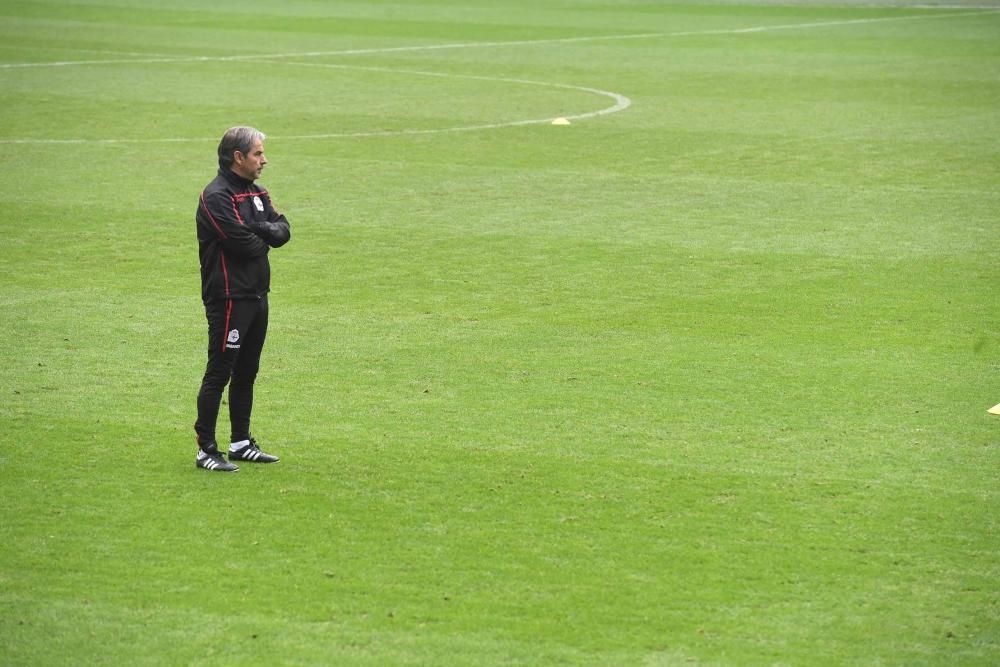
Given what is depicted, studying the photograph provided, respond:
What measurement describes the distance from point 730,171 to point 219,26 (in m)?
25.5

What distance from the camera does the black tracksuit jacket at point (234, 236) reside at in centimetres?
882

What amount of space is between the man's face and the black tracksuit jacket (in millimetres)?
58

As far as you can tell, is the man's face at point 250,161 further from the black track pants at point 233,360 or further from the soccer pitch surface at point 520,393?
the soccer pitch surface at point 520,393

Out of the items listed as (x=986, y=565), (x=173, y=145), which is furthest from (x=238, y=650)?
(x=173, y=145)

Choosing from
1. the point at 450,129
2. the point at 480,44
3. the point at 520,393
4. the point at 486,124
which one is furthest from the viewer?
the point at 480,44

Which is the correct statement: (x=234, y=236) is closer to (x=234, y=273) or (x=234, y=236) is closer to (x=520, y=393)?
(x=234, y=273)

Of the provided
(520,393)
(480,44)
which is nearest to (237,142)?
(520,393)

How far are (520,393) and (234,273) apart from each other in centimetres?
236

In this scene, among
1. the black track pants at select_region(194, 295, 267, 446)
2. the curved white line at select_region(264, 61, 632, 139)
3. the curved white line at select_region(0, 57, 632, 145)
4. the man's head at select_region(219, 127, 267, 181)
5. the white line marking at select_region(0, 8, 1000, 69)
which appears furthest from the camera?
the white line marking at select_region(0, 8, 1000, 69)

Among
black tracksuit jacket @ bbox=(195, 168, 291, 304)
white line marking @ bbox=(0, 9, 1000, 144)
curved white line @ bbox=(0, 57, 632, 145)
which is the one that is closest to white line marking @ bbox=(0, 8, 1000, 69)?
white line marking @ bbox=(0, 9, 1000, 144)

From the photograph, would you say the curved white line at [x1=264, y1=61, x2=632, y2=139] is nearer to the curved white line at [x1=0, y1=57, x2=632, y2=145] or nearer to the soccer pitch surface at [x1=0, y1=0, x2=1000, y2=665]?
the curved white line at [x1=0, y1=57, x2=632, y2=145]

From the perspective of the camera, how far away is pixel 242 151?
8781 mm

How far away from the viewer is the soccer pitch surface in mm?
6957

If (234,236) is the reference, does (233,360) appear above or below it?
below
